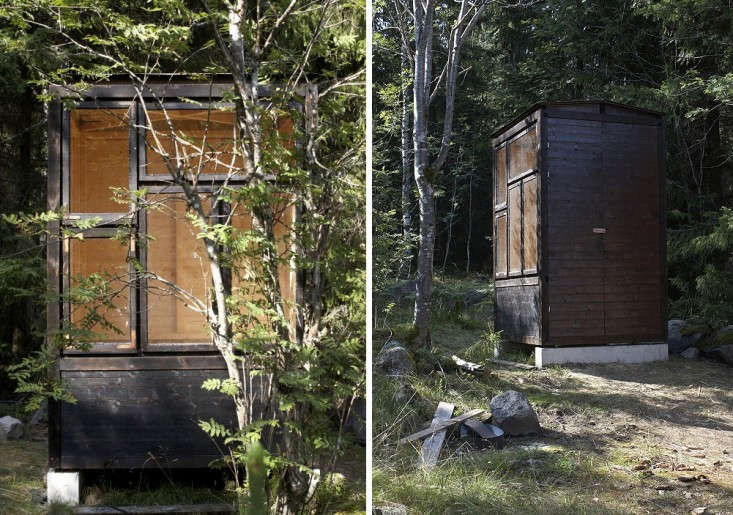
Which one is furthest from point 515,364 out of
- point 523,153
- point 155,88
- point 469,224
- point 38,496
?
point 38,496

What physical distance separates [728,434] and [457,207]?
28.0 inches

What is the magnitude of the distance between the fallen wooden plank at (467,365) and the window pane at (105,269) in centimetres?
108

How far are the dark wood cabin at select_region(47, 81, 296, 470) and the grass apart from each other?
60 cm

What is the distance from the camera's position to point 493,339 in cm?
151

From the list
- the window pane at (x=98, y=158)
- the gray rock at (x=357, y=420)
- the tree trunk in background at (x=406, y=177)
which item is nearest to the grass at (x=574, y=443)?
the tree trunk in background at (x=406, y=177)

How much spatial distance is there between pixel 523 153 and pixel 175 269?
1081 mm

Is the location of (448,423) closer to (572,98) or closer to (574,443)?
(574,443)

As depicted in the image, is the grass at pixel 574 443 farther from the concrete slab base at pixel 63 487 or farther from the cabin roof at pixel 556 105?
the concrete slab base at pixel 63 487

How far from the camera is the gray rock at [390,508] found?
57.0 inches

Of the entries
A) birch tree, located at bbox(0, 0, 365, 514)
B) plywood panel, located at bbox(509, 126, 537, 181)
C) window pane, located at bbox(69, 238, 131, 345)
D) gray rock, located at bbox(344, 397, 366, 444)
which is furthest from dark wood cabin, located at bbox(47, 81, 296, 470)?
plywood panel, located at bbox(509, 126, 537, 181)

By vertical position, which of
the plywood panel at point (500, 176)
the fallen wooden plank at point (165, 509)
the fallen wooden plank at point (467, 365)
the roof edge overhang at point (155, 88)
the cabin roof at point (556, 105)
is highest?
the roof edge overhang at point (155, 88)

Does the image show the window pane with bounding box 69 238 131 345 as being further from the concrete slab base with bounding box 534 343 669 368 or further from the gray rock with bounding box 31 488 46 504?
the concrete slab base with bounding box 534 343 669 368

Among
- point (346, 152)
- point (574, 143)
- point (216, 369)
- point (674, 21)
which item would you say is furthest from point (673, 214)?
point (216, 369)

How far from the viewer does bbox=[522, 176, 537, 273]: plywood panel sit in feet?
4.66
